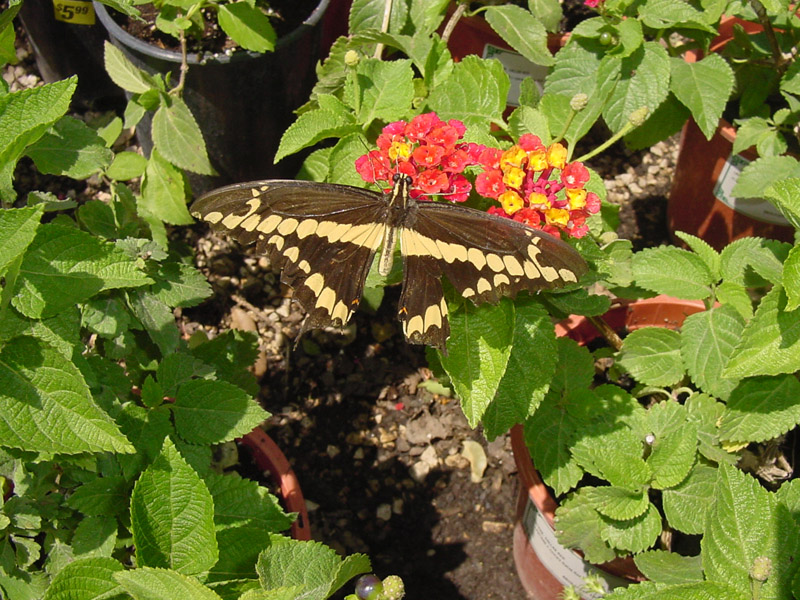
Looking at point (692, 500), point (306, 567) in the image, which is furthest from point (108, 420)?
point (692, 500)

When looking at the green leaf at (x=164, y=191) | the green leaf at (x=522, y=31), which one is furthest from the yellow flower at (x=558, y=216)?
the green leaf at (x=164, y=191)

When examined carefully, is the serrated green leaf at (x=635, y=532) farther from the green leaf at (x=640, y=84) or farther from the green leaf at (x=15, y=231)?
the green leaf at (x=15, y=231)

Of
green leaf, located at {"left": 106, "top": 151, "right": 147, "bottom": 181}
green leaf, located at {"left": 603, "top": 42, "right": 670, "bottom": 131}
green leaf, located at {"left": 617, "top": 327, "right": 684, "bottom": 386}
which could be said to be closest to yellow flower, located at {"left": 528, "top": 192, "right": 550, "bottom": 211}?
green leaf, located at {"left": 617, "top": 327, "right": 684, "bottom": 386}

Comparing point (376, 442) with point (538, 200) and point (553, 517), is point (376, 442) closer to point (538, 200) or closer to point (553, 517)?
point (553, 517)

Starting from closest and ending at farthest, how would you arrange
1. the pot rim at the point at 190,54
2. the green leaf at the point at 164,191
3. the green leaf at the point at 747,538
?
the green leaf at the point at 747,538 → the green leaf at the point at 164,191 → the pot rim at the point at 190,54

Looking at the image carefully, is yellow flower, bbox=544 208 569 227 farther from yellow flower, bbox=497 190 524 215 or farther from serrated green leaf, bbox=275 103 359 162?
serrated green leaf, bbox=275 103 359 162

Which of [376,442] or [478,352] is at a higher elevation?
[478,352]
